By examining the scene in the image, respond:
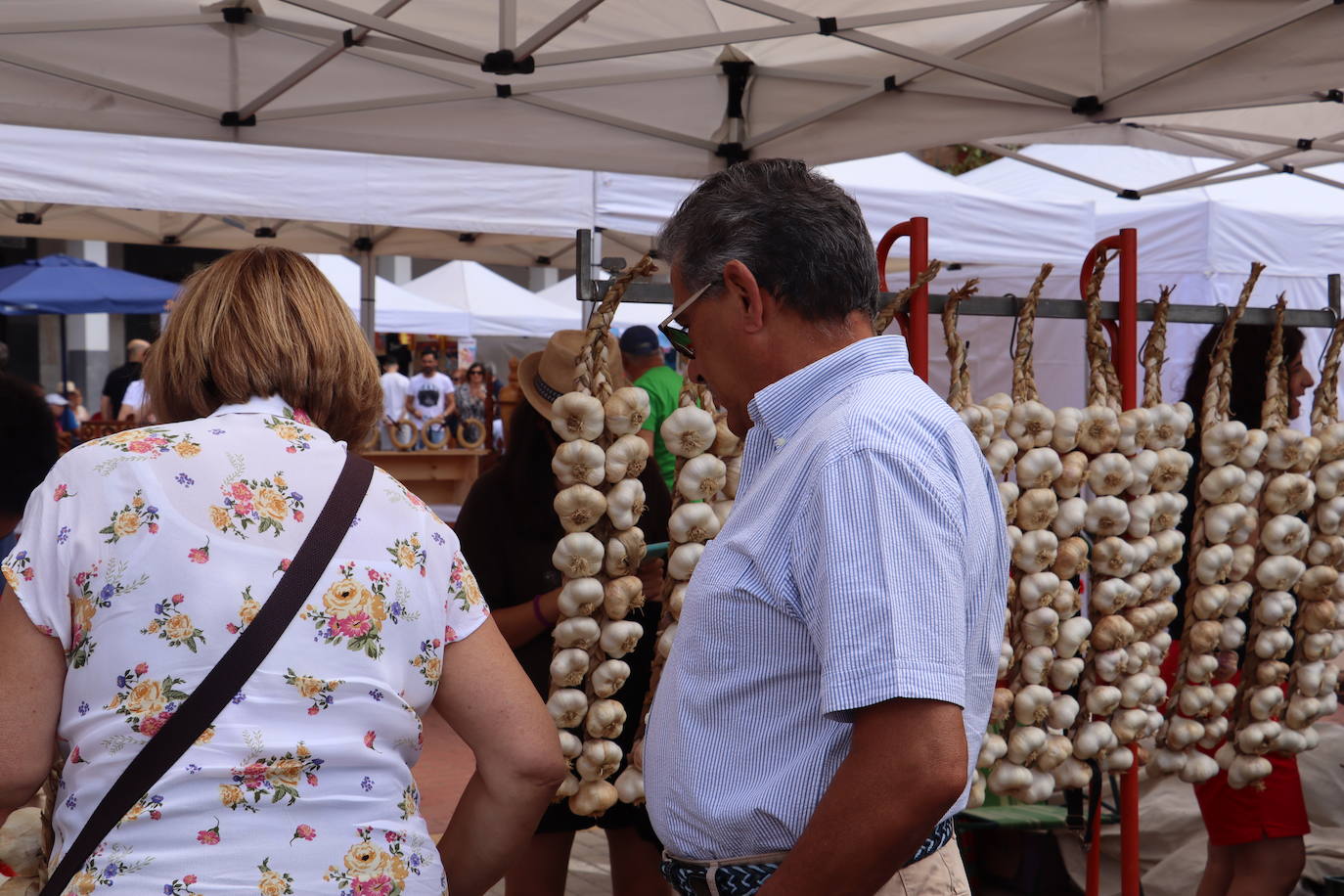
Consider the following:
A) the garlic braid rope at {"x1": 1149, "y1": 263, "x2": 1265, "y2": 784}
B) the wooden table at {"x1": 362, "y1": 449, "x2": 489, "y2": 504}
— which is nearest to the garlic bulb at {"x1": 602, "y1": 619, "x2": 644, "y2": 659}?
the garlic braid rope at {"x1": 1149, "y1": 263, "x2": 1265, "y2": 784}

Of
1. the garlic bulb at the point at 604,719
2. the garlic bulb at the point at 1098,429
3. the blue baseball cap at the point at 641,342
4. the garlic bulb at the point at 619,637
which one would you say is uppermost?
the blue baseball cap at the point at 641,342

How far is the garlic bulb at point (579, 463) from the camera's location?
2.14 metres

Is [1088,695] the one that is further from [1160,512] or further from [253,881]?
[253,881]

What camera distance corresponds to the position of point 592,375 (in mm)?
2215

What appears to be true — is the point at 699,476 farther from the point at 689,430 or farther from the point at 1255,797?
the point at 1255,797

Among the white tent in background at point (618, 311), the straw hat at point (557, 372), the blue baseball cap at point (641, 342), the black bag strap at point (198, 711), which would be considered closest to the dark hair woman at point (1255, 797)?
the straw hat at point (557, 372)

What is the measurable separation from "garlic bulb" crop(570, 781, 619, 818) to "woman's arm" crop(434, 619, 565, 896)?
72cm

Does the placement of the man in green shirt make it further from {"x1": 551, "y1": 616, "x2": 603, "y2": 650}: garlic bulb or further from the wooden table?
the wooden table

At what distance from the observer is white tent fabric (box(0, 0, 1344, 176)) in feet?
10.2

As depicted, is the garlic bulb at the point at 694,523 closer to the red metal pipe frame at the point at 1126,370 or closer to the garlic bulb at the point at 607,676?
the garlic bulb at the point at 607,676

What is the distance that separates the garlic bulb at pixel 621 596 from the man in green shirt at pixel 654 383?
37 cm

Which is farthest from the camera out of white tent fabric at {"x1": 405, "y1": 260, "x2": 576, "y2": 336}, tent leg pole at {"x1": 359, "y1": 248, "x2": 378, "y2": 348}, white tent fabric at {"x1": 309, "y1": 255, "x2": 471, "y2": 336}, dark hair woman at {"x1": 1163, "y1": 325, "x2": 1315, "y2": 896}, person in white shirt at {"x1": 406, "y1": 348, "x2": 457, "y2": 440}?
white tent fabric at {"x1": 405, "y1": 260, "x2": 576, "y2": 336}

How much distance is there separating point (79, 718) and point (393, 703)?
313 mm

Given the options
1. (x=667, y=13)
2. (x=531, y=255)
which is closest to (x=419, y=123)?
(x=667, y=13)
